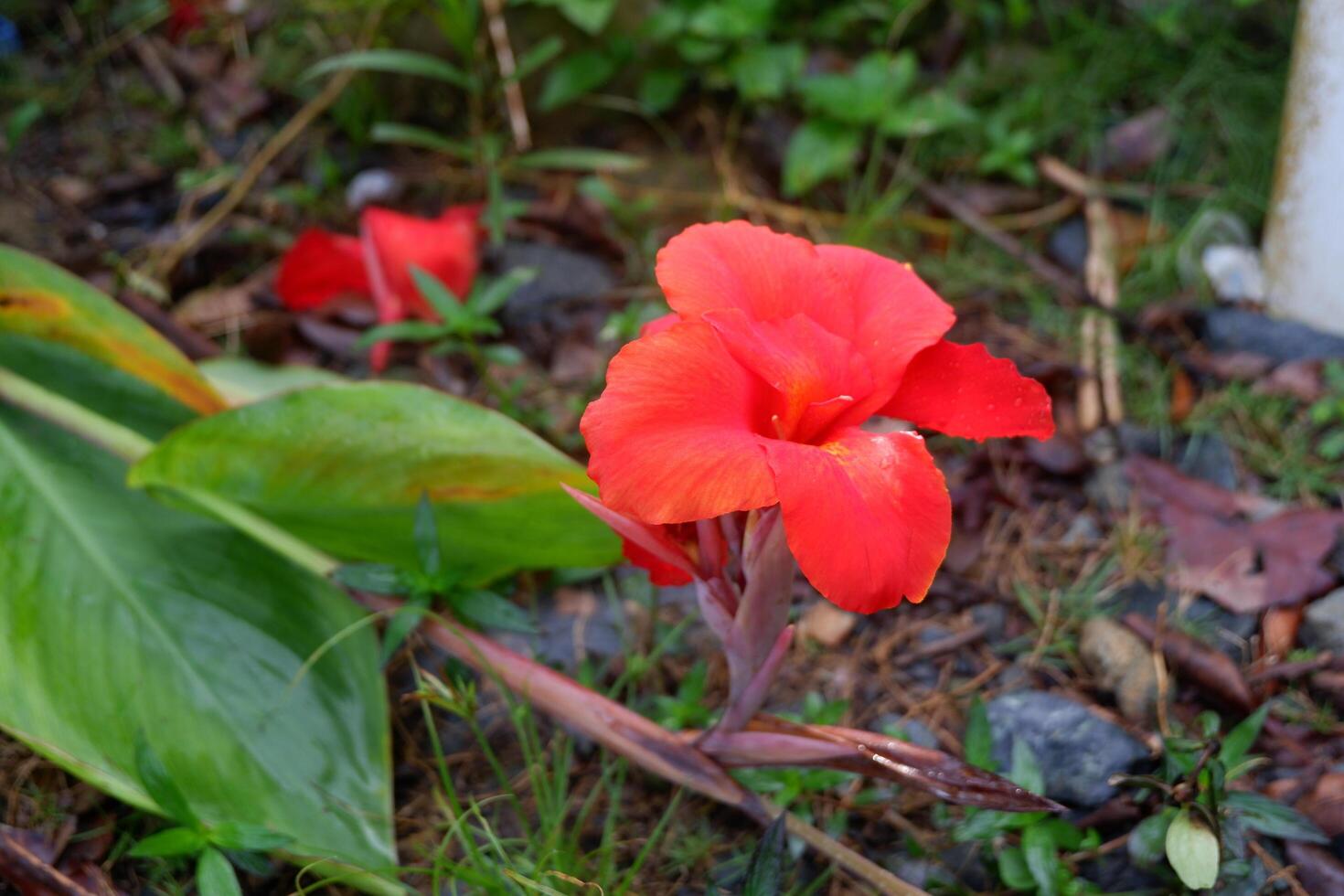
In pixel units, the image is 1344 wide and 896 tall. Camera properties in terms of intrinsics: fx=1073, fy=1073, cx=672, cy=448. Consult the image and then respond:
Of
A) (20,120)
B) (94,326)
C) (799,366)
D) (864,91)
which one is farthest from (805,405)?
(20,120)

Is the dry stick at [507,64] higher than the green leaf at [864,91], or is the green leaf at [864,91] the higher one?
the dry stick at [507,64]

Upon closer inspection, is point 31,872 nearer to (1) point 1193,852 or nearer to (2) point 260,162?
(1) point 1193,852

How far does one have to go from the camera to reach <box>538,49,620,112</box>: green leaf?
2113 mm

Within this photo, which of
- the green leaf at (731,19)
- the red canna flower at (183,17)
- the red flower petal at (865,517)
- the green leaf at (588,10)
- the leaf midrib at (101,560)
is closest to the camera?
the red flower petal at (865,517)

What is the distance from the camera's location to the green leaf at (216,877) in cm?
103

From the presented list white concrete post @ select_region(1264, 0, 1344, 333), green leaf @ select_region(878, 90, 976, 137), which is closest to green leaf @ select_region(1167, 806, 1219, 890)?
white concrete post @ select_region(1264, 0, 1344, 333)

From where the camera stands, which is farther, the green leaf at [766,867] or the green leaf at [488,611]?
the green leaf at [488,611]

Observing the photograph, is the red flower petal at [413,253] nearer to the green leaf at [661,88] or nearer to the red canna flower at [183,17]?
the green leaf at [661,88]

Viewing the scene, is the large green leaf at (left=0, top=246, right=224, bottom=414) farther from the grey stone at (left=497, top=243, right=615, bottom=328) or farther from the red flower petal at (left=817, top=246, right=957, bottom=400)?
the red flower petal at (left=817, top=246, right=957, bottom=400)

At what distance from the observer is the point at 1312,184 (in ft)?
5.79

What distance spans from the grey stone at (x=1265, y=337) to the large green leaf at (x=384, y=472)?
1.19 metres

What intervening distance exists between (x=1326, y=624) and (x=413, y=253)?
4.75ft

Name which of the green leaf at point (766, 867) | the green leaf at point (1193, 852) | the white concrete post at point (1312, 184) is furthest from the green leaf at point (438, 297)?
the white concrete post at point (1312, 184)

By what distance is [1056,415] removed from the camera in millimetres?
1723
